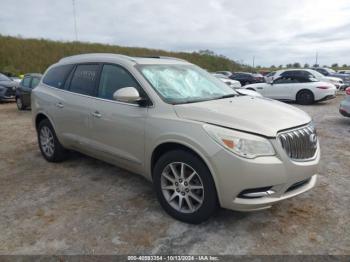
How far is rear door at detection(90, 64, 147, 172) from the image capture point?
11.9 feet

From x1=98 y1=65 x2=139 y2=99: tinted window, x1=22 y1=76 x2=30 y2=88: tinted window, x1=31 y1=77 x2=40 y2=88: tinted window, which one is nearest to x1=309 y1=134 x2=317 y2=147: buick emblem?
x1=98 y1=65 x2=139 y2=99: tinted window

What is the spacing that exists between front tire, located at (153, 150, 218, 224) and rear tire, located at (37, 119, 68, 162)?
8.05ft

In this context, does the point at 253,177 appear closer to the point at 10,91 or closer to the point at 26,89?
the point at 26,89

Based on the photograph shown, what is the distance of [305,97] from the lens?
540 inches

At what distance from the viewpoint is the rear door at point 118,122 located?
3.63 metres

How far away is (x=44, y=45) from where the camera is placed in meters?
37.6

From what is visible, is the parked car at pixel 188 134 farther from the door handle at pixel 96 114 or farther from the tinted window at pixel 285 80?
the tinted window at pixel 285 80

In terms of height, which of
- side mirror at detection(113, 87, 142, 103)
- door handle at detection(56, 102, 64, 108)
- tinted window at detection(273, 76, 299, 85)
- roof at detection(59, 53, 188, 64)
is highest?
roof at detection(59, 53, 188, 64)

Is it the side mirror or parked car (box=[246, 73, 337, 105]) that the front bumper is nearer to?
the side mirror

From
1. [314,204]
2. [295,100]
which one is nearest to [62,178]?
[314,204]

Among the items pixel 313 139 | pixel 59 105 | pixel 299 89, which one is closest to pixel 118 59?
pixel 59 105

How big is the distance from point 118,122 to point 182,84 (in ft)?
3.02

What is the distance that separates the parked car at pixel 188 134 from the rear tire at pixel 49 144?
535 millimetres

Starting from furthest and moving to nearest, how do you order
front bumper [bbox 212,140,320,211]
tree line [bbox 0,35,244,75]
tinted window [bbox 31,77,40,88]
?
tree line [bbox 0,35,244,75], tinted window [bbox 31,77,40,88], front bumper [bbox 212,140,320,211]
